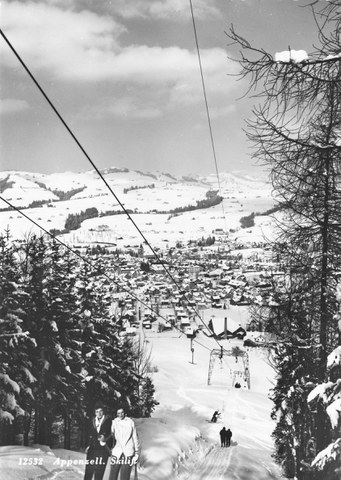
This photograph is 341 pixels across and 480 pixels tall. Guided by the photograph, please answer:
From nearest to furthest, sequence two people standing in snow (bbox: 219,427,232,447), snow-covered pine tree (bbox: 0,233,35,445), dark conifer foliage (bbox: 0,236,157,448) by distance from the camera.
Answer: snow-covered pine tree (bbox: 0,233,35,445) < dark conifer foliage (bbox: 0,236,157,448) < two people standing in snow (bbox: 219,427,232,447)

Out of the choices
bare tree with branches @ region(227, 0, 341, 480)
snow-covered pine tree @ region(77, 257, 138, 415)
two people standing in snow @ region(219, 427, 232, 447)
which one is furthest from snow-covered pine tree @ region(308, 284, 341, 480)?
two people standing in snow @ region(219, 427, 232, 447)

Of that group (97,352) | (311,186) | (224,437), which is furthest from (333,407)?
(224,437)

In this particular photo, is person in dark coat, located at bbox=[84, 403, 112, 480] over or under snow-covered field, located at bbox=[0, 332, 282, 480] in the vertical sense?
over

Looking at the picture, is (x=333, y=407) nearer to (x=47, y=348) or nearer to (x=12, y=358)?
(x=12, y=358)

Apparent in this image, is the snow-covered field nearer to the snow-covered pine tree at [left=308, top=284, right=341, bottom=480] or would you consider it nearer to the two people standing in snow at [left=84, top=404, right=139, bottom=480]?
the two people standing in snow at [left=84, top=404, right=139, bottom=480]

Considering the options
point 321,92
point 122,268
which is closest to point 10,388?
point 321,92

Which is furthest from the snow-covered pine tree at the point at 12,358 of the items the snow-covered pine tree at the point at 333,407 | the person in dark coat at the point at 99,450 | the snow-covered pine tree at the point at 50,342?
the snow-covered pine tree at the point at 333,407

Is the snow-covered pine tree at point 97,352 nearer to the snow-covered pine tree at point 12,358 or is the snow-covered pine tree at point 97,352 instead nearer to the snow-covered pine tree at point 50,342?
the snow-covered pine tree at point 50,342
